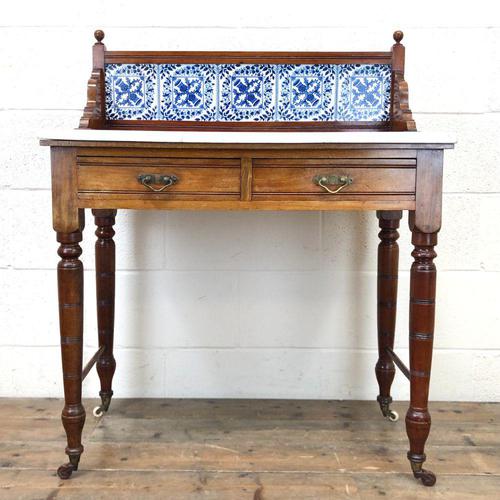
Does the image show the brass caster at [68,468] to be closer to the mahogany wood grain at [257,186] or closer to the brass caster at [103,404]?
the mahogany wood grain at [257,186]

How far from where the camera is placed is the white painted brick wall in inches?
93.3

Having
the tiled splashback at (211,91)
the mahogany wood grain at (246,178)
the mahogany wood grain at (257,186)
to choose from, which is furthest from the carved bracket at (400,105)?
Answer: the mahogany wood grain at (246,178)

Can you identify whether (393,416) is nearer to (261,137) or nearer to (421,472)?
(421,472)

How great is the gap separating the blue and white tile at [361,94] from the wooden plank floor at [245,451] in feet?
3.30

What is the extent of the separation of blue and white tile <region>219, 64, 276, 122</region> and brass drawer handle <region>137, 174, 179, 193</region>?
463 mm

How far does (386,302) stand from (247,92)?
829 mm

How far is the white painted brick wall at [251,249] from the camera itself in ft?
7.77

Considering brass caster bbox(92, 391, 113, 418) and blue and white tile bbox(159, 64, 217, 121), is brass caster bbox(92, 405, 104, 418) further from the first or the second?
blue and white tile bbox(159, 64, 217, 121)

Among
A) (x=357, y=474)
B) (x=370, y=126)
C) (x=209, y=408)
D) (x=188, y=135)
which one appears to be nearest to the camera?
(x=188, y=135)

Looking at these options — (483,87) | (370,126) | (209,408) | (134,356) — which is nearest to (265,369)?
(209,408)

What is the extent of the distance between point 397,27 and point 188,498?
1.70 metres

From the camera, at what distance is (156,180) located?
5.68ft

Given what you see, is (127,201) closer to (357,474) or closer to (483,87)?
(357,474)

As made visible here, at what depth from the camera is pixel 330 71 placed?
211 centimetres
